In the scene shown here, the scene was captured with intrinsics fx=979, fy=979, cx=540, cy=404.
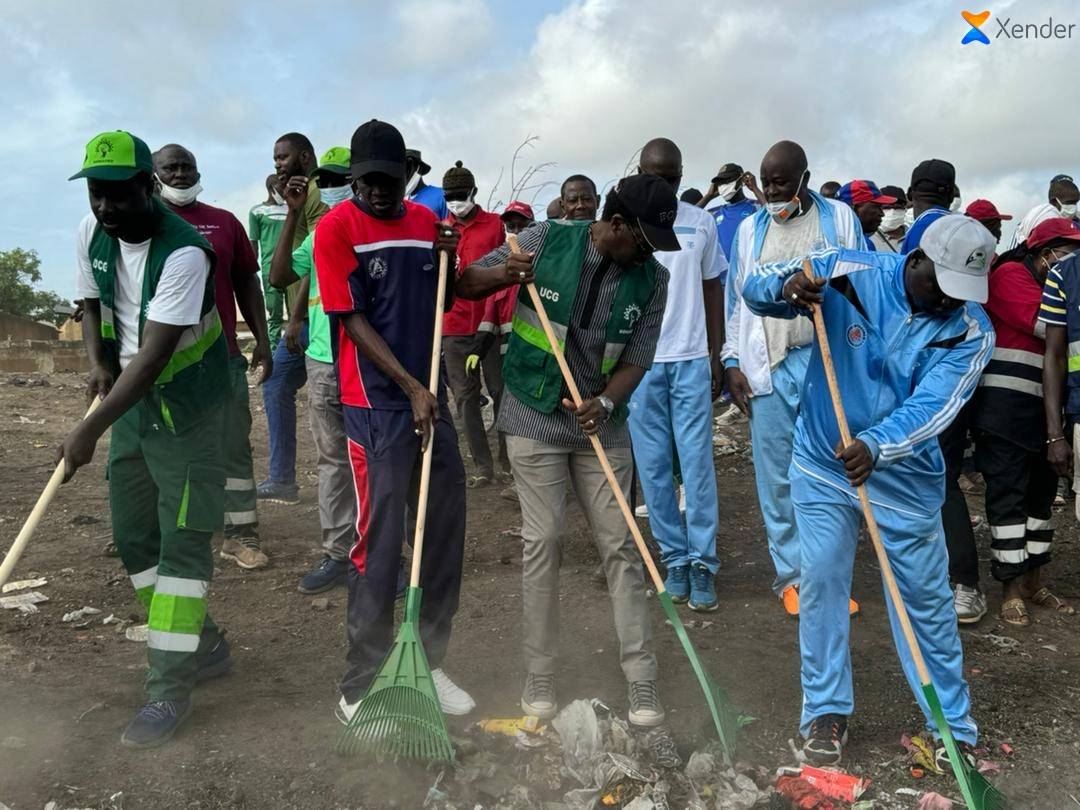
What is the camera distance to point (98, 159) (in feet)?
11.6

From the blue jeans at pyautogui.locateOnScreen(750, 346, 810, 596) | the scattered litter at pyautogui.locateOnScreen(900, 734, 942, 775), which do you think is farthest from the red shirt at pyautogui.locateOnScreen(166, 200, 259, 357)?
the scattered litter at pyautogui.locateOnScreen(900, 734, 942, 775)

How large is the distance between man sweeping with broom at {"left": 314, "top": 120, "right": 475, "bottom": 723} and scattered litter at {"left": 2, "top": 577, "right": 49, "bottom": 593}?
2.64 m

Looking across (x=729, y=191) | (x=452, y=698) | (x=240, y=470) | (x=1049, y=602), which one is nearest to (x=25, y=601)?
(x=240, y=470)

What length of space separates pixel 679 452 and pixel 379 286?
2.34 metres

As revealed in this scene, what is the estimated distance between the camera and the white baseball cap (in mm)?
3301

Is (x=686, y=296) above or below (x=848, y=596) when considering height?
above

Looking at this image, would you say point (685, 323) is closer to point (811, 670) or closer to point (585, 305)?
point (585, 305)

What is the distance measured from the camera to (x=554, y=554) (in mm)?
3982

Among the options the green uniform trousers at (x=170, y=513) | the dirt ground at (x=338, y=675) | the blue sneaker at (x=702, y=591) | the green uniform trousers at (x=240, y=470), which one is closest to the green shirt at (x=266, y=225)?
the green uniform trousers at (x=240, y=470)

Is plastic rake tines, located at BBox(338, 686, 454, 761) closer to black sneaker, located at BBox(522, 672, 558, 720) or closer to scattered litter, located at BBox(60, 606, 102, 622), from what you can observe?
black sneaker, located at BBox(522, 672, 558, 720)

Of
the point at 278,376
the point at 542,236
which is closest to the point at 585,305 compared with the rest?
the point at 542,236

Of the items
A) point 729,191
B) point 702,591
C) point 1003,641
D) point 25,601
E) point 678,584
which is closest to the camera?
point 1003,641

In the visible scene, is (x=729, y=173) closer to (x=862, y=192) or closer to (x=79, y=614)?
(x=862, y=192)

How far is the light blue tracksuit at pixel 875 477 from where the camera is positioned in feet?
11.6
